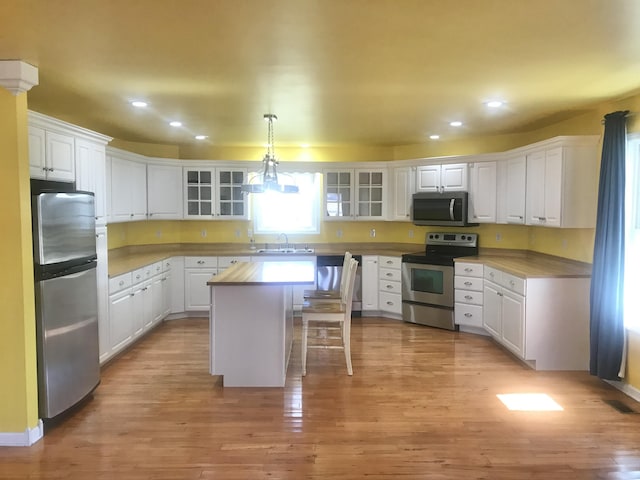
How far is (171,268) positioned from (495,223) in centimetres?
432

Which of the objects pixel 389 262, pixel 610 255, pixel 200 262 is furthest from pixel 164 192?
pixel 610 255

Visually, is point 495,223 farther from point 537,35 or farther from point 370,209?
point 537,35

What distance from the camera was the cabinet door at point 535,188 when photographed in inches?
187

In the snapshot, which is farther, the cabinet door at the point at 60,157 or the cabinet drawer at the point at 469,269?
the cabinet drawer at the point at 469,269

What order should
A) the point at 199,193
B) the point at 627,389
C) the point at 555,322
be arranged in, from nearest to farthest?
the point at 627,389
the point at 555,322
the point at 199,193

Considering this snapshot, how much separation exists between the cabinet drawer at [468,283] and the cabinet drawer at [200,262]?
10.5 ft

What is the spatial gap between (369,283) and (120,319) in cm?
328

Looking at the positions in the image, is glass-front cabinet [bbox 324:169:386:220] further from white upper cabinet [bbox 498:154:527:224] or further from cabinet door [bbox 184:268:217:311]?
cabinet door [bbox 184:268:217:311]

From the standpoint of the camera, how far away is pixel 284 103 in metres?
4.05

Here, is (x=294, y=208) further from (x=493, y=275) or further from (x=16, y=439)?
(x=16, y=439)

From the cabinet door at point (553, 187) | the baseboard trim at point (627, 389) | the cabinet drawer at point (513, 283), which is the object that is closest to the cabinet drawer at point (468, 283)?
the cabinet drawer at point (513, 283)

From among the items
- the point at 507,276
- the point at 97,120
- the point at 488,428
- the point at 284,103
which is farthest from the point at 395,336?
the point at 97,120

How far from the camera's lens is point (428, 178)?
6258 millimetres

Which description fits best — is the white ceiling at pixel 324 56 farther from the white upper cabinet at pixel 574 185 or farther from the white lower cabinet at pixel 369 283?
the white lower cabinet at pixel 369 283
